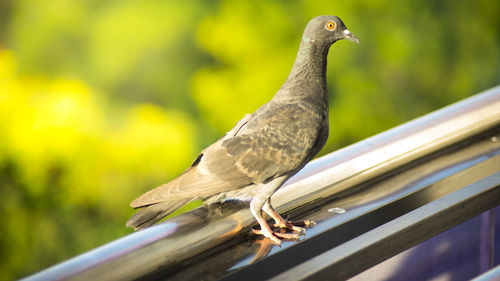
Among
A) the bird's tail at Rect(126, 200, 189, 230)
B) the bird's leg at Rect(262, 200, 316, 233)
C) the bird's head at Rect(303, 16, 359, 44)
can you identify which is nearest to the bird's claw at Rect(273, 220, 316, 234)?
the bird's leg at Rect(262, 200, 316, 233)

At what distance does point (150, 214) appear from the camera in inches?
26.9

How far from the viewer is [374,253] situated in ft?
1.86

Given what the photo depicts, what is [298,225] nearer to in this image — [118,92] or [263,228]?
[263,228]

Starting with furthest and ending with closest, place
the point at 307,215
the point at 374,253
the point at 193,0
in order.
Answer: the point at 193,0 → the point at 307,215 → the point at 374,253

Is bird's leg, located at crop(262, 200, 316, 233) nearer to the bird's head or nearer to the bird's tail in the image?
the bird's tail

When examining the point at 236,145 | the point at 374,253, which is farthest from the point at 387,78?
the point at 374,253

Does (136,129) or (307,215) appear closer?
(307,215)

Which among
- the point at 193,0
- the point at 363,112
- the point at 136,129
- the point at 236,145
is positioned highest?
the point at 193,0

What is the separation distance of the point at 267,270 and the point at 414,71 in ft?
5.76

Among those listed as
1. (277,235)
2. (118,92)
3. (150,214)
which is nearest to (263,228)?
(277,235)

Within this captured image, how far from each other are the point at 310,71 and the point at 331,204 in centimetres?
19

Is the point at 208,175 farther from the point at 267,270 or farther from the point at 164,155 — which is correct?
the point at 164,155

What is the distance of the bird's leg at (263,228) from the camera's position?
0.64 metres

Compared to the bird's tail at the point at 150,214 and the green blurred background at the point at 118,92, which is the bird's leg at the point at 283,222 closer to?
the bird's tail at the point at 150,214
